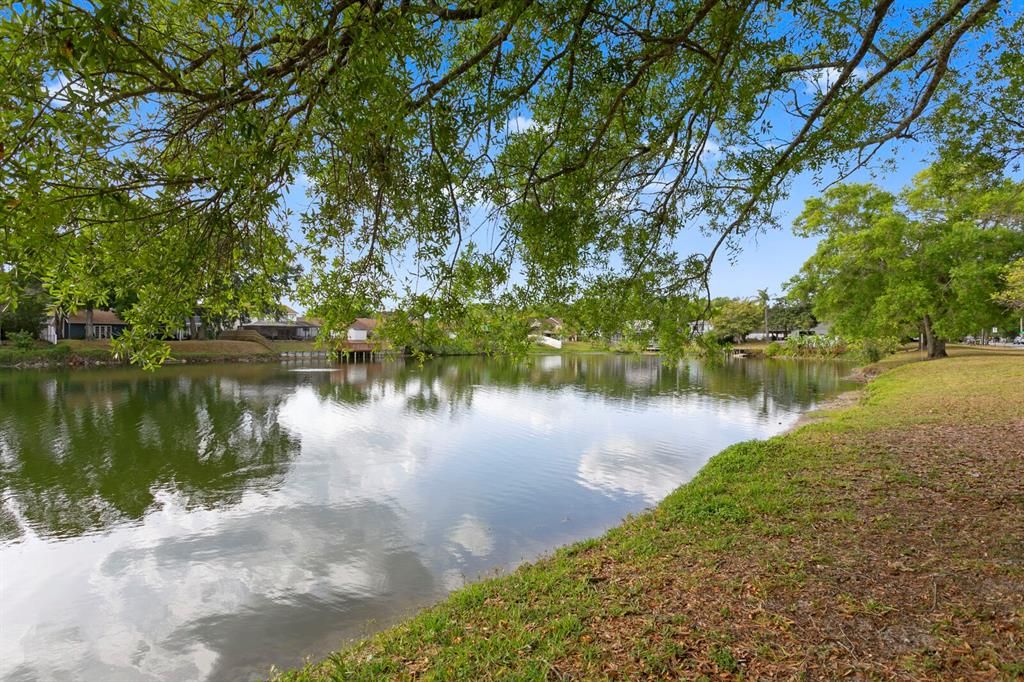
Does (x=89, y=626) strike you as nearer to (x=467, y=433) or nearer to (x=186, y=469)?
(x=186, y=469)

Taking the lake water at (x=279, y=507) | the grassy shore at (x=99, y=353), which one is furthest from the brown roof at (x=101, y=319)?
the lake water at (x=279, y=507)

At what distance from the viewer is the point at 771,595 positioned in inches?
175

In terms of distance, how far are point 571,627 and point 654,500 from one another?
18.7ft

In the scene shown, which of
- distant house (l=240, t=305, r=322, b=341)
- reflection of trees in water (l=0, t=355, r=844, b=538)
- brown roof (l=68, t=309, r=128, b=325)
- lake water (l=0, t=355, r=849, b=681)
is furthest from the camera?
distant house (l=240, t=305, r=322, b=341)

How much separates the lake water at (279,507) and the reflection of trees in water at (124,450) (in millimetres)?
78

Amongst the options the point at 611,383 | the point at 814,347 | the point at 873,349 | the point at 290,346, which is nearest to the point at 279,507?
the point at 611,383

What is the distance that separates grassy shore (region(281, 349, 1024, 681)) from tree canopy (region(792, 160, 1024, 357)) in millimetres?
21845

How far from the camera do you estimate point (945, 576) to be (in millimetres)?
4430

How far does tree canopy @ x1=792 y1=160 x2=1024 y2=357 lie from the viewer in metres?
25.0

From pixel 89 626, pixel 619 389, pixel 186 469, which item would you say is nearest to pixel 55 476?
pixel 186 469

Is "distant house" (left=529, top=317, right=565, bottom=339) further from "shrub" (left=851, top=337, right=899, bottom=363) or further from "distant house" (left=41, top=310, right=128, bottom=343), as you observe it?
"distant house" (left=41, top=310, right=128, bottom=343)

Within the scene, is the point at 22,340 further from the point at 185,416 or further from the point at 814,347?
the point at 814,347

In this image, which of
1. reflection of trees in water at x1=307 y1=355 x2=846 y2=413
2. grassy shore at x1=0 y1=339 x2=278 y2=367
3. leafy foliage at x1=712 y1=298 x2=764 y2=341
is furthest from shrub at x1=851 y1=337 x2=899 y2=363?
grassy shore at x1=0 y1=339 x2=278 y2=367

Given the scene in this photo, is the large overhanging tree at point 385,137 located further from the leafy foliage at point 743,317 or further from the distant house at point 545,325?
the leafy foliage at point 743,317
